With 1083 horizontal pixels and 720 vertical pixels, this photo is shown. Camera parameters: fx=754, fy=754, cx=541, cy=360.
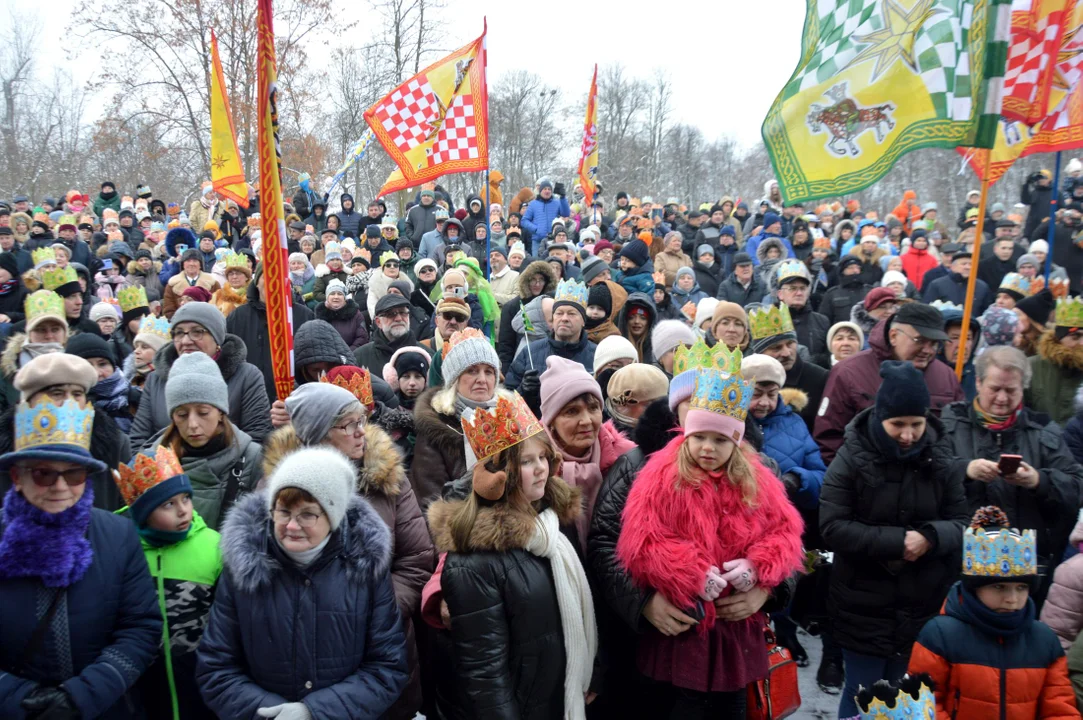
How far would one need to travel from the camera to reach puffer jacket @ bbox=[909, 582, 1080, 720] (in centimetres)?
304

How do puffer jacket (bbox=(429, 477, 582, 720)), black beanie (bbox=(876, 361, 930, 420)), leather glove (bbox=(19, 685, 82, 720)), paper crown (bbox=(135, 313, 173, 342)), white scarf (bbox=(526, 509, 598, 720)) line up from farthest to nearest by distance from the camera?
paper crown (bbox=(135, 313, 173, 342)), black beanie (bbox=(876, 361, 930, 420)), white scarf (bbox=(526, 509, 598, 720)), puffer jacket (bbox=(429, 477, 582, 720)), leather glove (bbox=(19, 685, 82, 720))

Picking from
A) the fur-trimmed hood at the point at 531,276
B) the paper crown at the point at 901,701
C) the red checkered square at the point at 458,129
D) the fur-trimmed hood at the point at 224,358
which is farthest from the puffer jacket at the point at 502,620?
the red checkered square at the point at 458,129

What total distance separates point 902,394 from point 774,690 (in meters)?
1.48

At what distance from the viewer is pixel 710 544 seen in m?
3.12

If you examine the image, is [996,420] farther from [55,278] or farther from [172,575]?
[55,278]

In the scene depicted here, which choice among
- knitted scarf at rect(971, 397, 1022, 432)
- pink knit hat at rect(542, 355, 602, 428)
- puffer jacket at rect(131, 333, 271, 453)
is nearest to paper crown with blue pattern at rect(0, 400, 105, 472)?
puffer jacket at rect(131, 333, 271, 453)

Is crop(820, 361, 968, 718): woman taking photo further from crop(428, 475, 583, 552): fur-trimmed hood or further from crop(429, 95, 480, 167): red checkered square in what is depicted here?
crop(429, 95, 480, 167): red checkered square

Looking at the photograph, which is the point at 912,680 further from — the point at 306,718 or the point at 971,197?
the point at 971,197

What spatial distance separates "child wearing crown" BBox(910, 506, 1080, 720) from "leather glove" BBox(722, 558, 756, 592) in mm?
843

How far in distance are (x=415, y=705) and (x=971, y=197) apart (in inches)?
714

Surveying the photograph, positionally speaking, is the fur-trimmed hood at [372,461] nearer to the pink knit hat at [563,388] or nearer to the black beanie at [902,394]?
the pink knit hat at [563,388]

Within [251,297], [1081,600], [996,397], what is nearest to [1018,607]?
[1081,600]

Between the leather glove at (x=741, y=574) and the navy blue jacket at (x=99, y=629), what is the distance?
2257 millimetres

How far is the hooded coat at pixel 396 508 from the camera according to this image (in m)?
3.27
